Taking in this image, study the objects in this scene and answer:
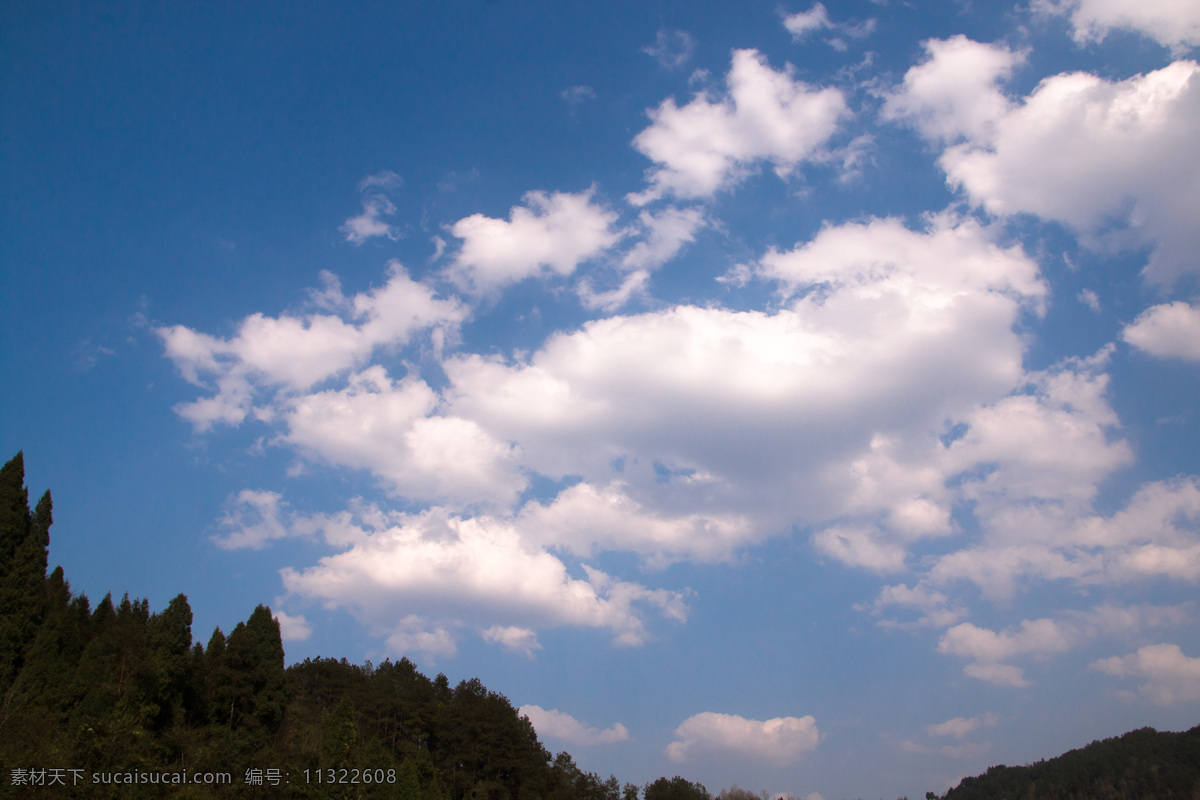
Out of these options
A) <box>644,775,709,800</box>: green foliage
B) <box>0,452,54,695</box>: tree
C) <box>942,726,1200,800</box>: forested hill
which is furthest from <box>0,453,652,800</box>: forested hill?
<box>942,726,1200,800</box>: forested hill

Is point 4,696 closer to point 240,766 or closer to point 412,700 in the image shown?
point 240,766

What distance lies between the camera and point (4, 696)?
47.4 m

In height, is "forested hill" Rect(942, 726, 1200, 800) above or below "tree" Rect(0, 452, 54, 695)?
below

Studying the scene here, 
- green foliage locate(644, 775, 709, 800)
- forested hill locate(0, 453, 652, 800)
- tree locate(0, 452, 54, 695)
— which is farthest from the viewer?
green foliage locate(644, 775, 709, 800)

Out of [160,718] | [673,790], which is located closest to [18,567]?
[160,718]

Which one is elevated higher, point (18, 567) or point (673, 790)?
point (18, 567)

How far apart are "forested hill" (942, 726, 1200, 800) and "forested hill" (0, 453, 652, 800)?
138m

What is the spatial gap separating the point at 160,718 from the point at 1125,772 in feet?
607

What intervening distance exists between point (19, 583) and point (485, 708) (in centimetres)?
4670

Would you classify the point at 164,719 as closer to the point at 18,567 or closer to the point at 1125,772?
the point at 18,567

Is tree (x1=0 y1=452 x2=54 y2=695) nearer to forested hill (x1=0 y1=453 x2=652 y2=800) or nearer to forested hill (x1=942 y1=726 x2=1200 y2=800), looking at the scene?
forested hill (x1=0 y1=453 x2=652 y2=800)

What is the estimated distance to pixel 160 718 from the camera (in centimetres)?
5156

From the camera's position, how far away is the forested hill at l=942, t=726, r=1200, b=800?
143 meters

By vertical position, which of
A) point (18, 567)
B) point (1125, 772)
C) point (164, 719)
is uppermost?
point (18, 567)
